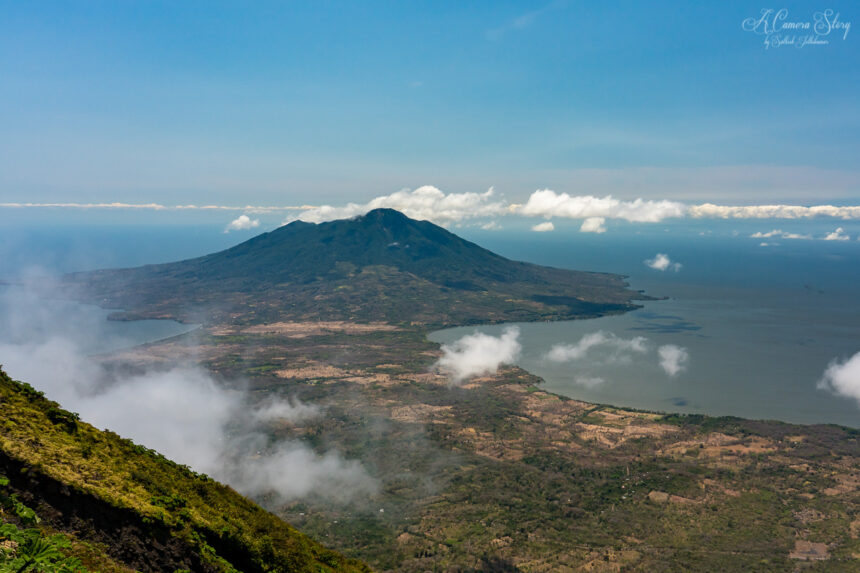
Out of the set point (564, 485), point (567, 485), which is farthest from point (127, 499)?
point (567, 485)

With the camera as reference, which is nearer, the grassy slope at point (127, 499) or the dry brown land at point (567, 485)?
the grassy slope at point (127, 499)

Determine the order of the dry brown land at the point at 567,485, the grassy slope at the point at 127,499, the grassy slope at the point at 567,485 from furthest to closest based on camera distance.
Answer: the grassy slope at the point at 567,485 → the dry brown land at the point at 567,485 → the grassy slope at the point at 127,499

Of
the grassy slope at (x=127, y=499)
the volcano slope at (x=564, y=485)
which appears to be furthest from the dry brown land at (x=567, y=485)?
the grassy slope at (x=127, y=499)

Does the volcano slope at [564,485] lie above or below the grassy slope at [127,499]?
below

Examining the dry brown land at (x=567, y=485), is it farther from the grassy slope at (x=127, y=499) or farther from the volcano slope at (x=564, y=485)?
the grassy slope at (x=127, y=499)

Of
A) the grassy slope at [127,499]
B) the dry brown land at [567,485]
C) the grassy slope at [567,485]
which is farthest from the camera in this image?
the grassy slope at [567,485]

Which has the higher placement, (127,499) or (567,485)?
(127,499)

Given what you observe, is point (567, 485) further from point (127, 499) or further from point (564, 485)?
point (127, 499)

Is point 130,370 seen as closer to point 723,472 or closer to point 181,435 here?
point 181,435

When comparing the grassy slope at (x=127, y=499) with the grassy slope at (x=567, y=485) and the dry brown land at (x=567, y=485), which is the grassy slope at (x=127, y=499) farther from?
the dry brown land at (x=567, y=485)
